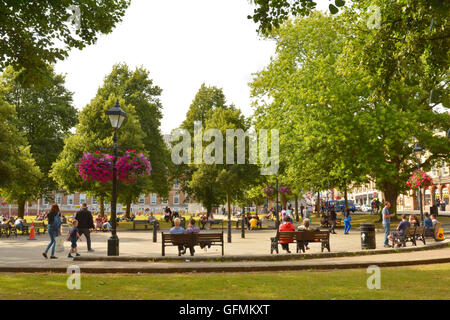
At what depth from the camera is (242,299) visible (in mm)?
7699

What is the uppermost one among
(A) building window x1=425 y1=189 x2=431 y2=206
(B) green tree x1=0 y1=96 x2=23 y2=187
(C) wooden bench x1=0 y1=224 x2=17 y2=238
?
(B) green tree x1=0 y1=96 x2=23 y2=187

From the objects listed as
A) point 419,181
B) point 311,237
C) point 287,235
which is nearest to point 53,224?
point 287,235

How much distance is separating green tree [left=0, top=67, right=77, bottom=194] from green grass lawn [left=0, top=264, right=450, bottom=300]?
118 feet

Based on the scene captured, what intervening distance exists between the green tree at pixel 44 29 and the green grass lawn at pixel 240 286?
7.69 meters

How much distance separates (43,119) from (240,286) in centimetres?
4195

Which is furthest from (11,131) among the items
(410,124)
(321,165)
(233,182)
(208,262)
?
(410,124)

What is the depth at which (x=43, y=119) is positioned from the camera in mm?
45656

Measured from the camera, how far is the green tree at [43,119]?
44.5 m

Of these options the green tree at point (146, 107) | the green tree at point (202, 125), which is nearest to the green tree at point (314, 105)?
the green tree at point (202, 125)

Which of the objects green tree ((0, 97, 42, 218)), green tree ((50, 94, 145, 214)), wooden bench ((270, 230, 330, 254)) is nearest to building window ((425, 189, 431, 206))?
green tree ((50, 94, 145, 214))

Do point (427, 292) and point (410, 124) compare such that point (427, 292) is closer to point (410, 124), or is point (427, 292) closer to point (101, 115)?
point (410, 124)

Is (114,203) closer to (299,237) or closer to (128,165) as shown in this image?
(128,165)

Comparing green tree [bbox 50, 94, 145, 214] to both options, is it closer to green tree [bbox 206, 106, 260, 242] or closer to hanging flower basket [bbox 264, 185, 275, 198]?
green tree [bbox 206, 106, 260, 242]

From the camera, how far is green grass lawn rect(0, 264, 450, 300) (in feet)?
26.5
